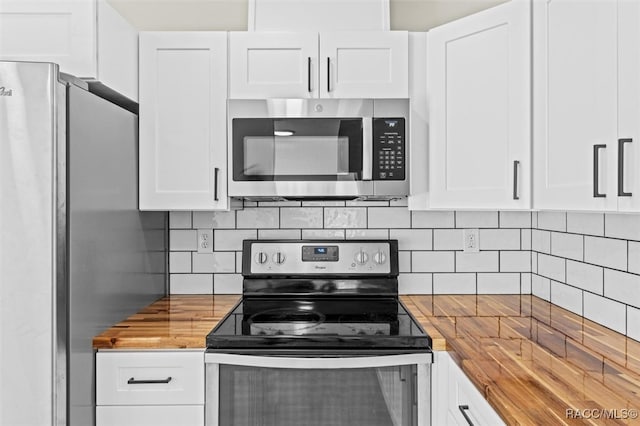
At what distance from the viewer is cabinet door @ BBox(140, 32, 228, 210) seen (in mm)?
2045

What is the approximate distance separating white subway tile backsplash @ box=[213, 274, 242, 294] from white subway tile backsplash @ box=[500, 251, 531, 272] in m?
1.23

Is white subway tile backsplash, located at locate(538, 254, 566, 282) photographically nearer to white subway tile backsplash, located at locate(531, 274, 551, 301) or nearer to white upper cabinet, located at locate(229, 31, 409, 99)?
white subway tile backsplash, located at locate(531, 274, 551, 301)

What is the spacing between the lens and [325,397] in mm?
1667

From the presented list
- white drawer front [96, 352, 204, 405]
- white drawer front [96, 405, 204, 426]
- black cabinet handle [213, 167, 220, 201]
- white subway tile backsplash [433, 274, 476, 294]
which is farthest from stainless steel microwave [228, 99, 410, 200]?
white drawer front [96, 405, 204, 426]

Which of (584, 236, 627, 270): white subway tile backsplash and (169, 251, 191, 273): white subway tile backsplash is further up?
(584, 236, 627, 270): white subway tile backsplash

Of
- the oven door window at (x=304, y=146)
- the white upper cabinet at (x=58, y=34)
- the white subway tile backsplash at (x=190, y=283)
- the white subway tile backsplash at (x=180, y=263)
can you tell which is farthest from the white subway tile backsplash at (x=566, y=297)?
the white upper cabinet at (x=58, y=34)

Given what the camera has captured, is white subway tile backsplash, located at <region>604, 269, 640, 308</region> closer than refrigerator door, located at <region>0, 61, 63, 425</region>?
No

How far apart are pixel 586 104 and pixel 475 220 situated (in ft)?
3.54

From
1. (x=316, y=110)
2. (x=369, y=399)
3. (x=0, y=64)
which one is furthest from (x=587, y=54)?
(x=0, y=64)

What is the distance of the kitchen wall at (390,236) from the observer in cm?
238

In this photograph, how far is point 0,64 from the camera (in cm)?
144

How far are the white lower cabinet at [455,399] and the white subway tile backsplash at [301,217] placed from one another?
36.4 inches

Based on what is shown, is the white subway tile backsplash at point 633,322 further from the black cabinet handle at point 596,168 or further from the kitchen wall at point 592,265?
the black cabinet handle at point 596,168

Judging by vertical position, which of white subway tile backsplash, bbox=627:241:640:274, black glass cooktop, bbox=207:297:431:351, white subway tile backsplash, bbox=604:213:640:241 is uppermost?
white subway tile backsplash, bbox=604:213:640:241
